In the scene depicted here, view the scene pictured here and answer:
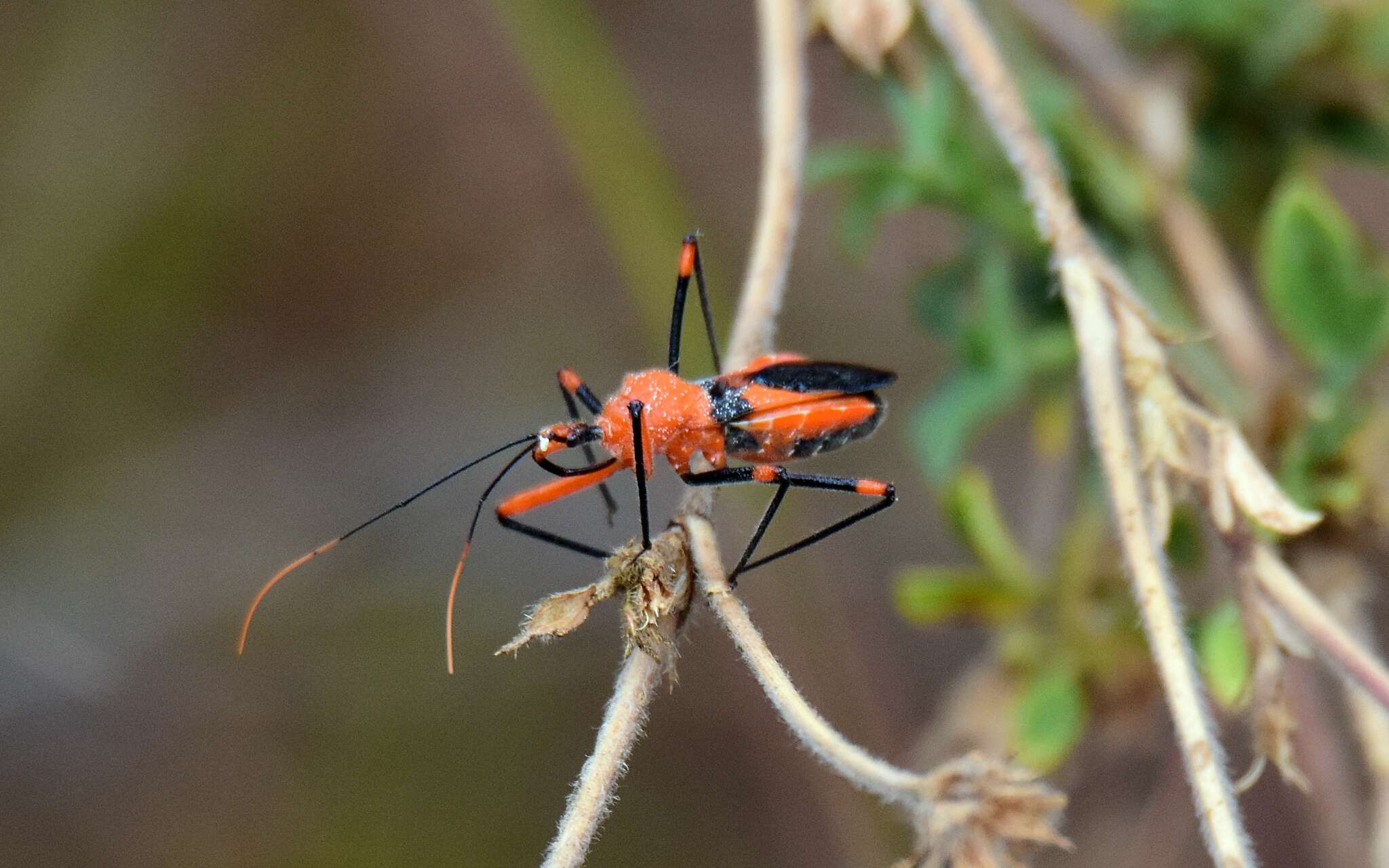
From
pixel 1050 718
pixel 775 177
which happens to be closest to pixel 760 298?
pixel 775 177

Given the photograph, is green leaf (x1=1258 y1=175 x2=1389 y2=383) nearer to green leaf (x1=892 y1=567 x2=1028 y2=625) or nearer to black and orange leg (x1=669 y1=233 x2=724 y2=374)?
green leaf (x1=892 y1=567 x2=1028 y2=625)

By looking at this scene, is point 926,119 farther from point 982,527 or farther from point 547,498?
point 547,498

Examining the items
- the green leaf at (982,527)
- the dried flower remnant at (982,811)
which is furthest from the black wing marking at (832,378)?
the dried flower remnant at (982,811)

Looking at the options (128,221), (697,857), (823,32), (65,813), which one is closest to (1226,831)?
(823,32)

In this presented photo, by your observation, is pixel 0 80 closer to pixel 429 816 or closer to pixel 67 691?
pixel 67 691

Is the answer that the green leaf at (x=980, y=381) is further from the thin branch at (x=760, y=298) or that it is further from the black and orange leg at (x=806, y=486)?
the thin branch at (x=760, y=298)

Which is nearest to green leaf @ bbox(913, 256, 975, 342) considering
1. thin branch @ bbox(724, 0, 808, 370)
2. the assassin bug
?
the assassin bug
